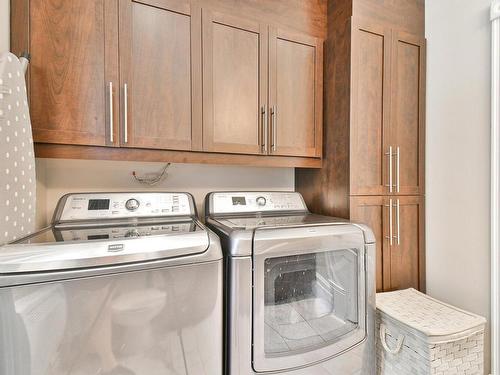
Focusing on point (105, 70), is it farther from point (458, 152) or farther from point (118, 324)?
point (458, 152)

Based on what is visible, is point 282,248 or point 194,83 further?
point 194,83

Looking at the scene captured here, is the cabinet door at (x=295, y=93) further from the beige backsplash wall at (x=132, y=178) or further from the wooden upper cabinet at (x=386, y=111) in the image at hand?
the beige backsplash wall at (x=132, y=178)

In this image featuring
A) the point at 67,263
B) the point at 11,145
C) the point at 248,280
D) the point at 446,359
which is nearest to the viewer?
the point at 67,263

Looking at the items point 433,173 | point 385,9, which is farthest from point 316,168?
point 385,9

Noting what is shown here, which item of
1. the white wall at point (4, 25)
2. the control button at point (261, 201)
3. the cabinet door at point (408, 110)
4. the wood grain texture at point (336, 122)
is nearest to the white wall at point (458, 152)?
the cabinet door at point (408, 110)

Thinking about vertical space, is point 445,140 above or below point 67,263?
above

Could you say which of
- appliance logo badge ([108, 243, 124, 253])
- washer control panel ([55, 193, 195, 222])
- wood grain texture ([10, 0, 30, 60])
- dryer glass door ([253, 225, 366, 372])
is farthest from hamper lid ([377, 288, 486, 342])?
wood grain texture ([10, 0, 30, 60])

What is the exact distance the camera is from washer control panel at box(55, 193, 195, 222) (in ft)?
4.16

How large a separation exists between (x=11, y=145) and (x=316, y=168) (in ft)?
4.96

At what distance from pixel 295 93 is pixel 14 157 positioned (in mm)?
1379

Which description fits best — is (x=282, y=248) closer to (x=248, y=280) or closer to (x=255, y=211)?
(x=248, y=280)

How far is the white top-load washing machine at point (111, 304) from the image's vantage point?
2.43 feet

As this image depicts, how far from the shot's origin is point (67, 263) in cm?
78

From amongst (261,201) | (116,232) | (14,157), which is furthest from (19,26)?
(261,201)
